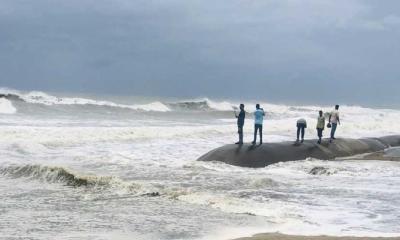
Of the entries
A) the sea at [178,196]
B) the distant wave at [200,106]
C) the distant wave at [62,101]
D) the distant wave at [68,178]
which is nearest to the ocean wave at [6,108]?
the distant wave at [62,101]

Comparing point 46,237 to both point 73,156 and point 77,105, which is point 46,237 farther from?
point 77,105

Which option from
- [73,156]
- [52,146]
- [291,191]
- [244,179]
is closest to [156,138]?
[52,146]

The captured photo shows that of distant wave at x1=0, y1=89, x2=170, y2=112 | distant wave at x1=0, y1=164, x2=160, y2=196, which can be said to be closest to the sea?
distant wave at x1=0, y1=164, x2=160, y2=196

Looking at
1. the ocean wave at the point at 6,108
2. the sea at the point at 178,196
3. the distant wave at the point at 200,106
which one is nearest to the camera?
the sea at the point at 178,196

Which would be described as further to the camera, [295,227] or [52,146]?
[52,146]

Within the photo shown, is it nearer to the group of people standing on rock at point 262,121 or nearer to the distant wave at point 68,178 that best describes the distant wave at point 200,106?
the group of people standing on rock at point 262,121

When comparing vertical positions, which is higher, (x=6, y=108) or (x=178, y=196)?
(x=6, y=108)

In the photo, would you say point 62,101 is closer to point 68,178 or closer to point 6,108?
point 6,108

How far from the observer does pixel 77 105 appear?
5788 cm

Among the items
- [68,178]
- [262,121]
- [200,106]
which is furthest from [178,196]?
[200,106]

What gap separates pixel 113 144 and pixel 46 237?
59.9 feet

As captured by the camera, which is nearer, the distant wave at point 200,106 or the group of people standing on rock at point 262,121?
the group of people standing on rock at point 262,121

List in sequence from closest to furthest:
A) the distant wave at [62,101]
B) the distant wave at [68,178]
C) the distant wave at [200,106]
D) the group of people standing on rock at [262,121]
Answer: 1. the distant wave at [68,178]
2. the group of people standing on rock at [262,121]
3. the distant wave at [62,101]
4. the distant wave at [200,106]

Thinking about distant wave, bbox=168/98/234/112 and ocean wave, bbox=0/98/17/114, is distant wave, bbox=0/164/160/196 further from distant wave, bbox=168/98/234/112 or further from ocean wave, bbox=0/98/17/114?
distant wave, bbox=168/98/234/112
